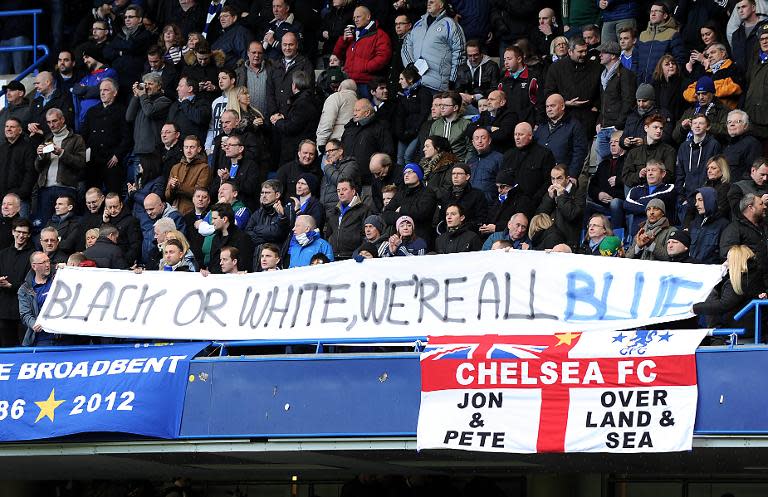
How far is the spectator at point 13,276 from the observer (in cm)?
1588

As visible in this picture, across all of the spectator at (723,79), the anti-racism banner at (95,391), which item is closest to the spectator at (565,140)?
the spectator at (723,79)

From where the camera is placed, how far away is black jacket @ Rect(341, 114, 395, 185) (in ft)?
57.7

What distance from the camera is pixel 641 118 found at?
16359 millimetres

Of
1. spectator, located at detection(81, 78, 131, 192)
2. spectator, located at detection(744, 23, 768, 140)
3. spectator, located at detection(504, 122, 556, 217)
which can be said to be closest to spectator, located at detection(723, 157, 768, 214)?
spectator, located at detection(744, 23, 768, 140)

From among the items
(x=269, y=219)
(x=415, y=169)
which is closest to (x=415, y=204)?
(x=415, y=169)

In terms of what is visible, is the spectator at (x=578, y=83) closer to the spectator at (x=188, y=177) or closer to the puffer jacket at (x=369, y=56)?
the puffer jacket at (x=369, y=56)

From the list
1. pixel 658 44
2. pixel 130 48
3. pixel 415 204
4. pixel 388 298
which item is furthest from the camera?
pixel 130 48

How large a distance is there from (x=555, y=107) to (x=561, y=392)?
4826 millimetres

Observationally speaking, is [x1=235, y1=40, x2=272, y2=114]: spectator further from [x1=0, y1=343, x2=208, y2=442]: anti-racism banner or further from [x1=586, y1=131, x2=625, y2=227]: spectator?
[x1=0, y1=343, x2=208, y2=442]: anti-racism banner

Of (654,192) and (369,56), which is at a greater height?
(369,56)

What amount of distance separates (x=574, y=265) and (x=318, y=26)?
7.75 metres

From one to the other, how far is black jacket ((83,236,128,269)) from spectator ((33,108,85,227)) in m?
2.65

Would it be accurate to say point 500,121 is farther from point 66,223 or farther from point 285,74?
point 66,223

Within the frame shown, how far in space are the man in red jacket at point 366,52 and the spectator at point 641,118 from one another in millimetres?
3630
